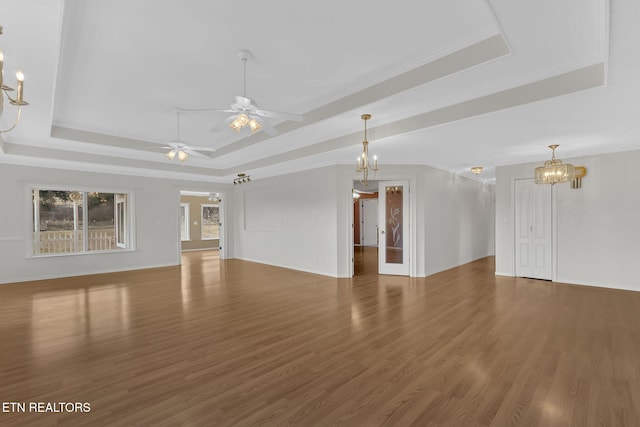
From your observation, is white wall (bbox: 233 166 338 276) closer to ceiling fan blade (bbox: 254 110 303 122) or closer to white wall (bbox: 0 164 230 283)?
white wall (bbox: 0 164 230 283)

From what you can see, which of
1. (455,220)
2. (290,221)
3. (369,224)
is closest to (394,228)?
(455,220)

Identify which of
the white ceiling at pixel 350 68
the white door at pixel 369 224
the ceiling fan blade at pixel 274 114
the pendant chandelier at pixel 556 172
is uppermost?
the white ceiling at pixel 350 68

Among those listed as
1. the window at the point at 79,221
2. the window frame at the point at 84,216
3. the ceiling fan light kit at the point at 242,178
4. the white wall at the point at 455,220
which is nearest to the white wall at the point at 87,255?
the window frame at the point at 84,216

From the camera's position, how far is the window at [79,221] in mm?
6683

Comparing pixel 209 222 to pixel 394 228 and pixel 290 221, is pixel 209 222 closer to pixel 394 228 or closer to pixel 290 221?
pixel 290 221

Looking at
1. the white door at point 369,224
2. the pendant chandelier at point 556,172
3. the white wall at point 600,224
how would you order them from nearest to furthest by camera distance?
the pendant chandelier at point 556,172, the white wall at point 600,224, the white door at point 369,224

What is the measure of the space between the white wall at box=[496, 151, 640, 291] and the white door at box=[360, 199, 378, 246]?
24.3 feet

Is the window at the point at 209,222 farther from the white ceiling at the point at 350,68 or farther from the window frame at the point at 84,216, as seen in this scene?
the white ceiling at the point at 350,68

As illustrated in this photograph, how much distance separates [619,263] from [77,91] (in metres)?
8.75

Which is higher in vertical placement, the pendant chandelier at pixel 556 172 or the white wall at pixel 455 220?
the pendant chandelier at pixel 556 172

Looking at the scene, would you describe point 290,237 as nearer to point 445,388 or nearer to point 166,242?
point 166,242

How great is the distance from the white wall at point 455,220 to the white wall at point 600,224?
5.97 ft

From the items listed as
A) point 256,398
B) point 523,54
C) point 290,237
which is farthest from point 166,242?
point 523,54

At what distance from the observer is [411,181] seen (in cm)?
654
